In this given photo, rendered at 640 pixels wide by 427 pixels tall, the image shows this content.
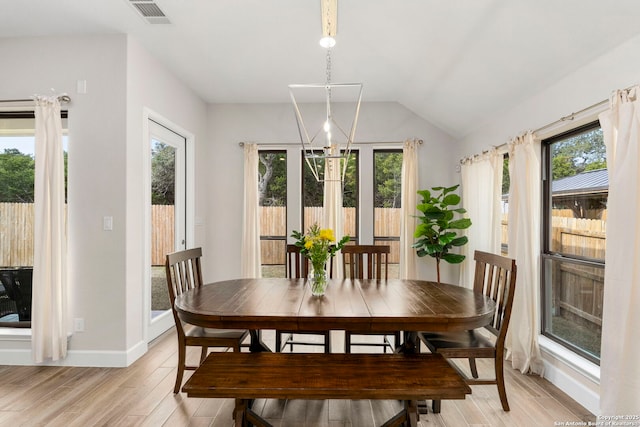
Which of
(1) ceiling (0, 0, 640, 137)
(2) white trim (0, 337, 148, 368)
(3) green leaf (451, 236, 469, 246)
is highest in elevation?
(1) ceiling (0, 0, 640, 137)

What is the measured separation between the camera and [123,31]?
2.87 meters

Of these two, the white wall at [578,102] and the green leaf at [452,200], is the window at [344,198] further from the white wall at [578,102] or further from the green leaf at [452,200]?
the white wall at [578,102]

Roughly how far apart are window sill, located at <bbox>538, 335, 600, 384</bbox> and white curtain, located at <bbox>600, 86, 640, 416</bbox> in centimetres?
33

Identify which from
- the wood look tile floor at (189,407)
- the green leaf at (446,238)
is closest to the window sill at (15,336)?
the wood look tile floor at (189,407)

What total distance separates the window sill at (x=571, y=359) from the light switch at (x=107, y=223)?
3641 mm

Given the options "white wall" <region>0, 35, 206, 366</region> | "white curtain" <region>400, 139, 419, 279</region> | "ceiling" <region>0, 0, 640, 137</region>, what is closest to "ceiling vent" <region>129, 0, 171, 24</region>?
"ceiling" <region>0, 0, 640, 137</region>

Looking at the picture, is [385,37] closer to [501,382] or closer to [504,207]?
[504,207]

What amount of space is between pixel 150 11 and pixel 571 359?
3.97 meters

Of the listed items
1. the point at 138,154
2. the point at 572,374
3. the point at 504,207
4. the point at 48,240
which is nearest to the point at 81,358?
the point at 48,240

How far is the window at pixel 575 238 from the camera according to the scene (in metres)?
2.45

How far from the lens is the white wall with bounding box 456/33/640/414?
6.42ft

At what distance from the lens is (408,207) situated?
4.43 meters

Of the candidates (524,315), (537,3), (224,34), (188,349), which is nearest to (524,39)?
(537,3)

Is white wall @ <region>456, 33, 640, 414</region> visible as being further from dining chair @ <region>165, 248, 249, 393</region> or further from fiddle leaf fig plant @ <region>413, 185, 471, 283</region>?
dining chair @ <region>165, 248, 249, 393</region>
